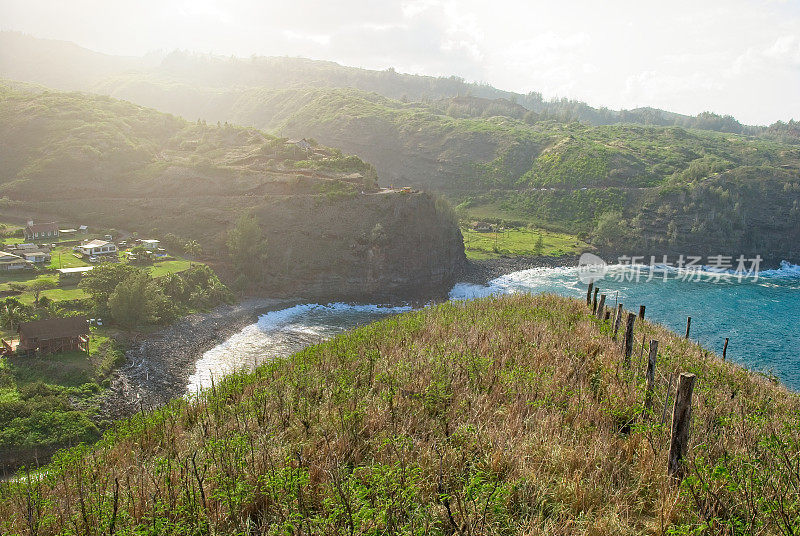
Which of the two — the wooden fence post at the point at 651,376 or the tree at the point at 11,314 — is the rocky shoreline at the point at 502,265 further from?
the wooden fence post at the point at 651,376

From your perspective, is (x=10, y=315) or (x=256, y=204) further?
(x=256, y=204)

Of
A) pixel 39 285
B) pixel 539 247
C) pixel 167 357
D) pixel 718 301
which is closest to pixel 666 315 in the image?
pixel 718 301

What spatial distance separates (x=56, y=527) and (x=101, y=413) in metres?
22.4

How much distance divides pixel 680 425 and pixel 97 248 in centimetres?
4835

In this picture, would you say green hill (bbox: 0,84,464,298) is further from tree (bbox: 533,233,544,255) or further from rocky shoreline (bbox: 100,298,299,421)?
tree (bbox: 533,233,544,255)

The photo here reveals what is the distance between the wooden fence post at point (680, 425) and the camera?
496 centimetres

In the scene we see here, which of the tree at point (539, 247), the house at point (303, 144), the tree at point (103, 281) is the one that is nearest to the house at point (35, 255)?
the tree at point (103, 281)

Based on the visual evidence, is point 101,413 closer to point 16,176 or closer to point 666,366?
point 666,366

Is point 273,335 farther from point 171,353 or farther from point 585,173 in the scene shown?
point 585,173

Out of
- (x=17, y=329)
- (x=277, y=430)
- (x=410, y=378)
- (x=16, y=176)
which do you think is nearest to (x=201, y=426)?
(x=277, y=430)

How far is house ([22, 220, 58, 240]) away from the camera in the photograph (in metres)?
43.2

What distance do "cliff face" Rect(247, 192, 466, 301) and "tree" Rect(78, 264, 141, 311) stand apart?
14.1 meters

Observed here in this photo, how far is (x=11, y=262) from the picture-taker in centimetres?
3622

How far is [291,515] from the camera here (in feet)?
13.5
